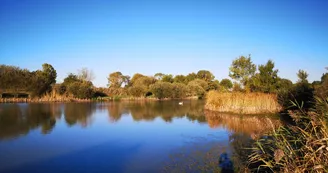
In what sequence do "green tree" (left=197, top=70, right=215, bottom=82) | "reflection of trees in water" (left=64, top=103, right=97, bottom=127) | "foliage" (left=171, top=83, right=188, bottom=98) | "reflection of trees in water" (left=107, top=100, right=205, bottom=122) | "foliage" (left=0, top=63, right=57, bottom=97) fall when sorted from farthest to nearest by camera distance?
"green tree" (left=197, top=70, right=215, bottom=82)
"foliage" (left=171, top=83, right=188, bottom=98)
"foliage" (left=0, top=63, right=57, bottom=97)
"reflection of trees in water" (left=107, top=100, right=205, bottom=122)
"reflection of trees in water" (left=64, top=103, right=97, bottom=127)

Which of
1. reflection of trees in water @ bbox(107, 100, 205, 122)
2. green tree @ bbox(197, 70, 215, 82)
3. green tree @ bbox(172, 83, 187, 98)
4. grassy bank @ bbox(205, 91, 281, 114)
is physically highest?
green tree @ bbox(197, 70, 215, 82)

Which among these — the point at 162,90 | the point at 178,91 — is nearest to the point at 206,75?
the point at 178,91

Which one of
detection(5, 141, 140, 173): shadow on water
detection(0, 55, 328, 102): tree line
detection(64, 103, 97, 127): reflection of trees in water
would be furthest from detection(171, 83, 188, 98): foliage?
detection(5, 141, 140, 173): shadow on water

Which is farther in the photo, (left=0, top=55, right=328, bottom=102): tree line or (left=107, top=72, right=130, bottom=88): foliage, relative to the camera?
(left=107, top=72, right=130, bottom=88): foliage

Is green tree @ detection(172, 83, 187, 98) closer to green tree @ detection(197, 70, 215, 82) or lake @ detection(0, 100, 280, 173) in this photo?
green tree @ detection(197, 70, 215, 82)

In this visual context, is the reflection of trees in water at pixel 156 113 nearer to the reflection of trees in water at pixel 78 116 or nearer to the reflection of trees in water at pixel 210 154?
the reflection of trees in water at pixel 78 116

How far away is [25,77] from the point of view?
3138 cm

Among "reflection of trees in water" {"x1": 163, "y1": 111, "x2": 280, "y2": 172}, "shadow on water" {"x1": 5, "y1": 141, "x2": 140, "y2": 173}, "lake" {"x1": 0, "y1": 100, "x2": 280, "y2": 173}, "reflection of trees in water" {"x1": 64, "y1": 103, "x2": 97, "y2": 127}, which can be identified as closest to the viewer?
"reflection of trees in water" {"x1": 163, "y1": 111, "x2": 280, "y2": 172}

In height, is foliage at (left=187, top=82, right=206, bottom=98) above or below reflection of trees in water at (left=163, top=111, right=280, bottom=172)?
above

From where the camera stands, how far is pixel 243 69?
22938 mm

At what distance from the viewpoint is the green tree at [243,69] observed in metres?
22.7

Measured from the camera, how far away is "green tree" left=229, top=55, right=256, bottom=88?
22.7 metres

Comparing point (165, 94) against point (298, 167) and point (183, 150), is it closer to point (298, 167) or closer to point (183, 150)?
point (183, 150)

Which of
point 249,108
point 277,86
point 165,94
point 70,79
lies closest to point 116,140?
point 249,108
